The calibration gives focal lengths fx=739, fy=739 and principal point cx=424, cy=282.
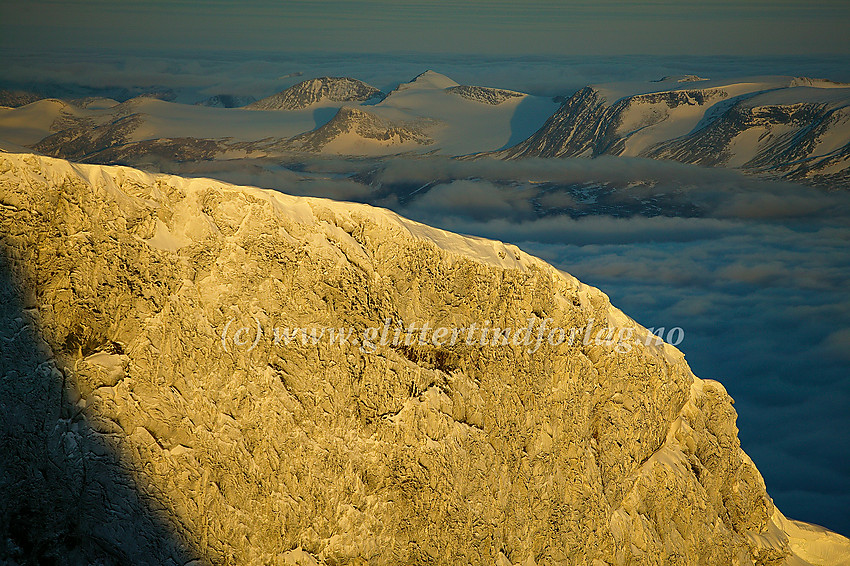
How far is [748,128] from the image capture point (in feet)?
545

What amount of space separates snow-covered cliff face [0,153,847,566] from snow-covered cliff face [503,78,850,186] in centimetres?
15870

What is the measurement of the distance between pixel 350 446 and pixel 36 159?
5328 mm

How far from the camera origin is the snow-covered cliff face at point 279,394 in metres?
8.80

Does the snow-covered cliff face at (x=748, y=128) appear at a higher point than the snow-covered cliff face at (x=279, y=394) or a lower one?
higher

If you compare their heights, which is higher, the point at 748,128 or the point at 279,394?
the point at 748,128

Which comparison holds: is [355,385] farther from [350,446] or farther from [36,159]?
[36,159]

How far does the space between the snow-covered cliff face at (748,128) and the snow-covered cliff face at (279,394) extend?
159 meters

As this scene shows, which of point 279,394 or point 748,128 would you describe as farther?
point 748,128

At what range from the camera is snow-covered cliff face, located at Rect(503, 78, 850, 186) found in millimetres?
149375

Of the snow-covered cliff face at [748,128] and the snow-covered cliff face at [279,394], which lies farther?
the snow-covered cliff face at [748,128]

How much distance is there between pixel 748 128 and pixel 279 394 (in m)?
177

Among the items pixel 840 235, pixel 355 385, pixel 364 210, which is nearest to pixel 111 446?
pixel 355 385

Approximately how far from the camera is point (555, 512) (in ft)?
38.2

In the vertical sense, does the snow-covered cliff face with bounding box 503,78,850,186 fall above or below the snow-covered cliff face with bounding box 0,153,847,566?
above
